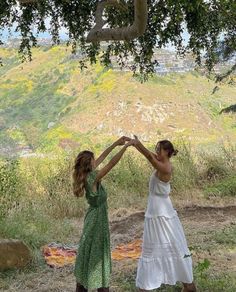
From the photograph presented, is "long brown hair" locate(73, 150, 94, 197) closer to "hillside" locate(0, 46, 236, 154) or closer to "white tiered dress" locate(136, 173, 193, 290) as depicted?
"white tiered dress" locate(136, 173, 193, 290)

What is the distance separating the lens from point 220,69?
17.2 meters

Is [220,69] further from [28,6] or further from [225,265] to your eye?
[225,265]

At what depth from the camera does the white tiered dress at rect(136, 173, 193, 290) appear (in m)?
4.49

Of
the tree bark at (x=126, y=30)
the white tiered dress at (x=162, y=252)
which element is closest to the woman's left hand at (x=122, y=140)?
the white tiered dress at (x=162, y=252)

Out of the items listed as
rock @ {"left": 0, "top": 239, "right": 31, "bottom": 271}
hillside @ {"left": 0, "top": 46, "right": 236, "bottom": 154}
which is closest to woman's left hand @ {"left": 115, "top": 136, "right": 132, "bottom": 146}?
rock @ {"left": 0, "top": 239, "right": 31, "bottom": 271}

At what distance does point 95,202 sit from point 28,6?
358cm

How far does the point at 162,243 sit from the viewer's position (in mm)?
4516

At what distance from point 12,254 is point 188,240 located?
8.05ft

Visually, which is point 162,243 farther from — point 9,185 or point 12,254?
point 9,185

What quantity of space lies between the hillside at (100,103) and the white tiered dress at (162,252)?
2826 centimetres

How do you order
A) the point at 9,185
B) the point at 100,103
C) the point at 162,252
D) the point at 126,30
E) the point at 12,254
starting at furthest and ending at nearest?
the point at 100,103 → the point at 9,185 → the point at 12,254 → the point at 162,252 → the point at 126,30

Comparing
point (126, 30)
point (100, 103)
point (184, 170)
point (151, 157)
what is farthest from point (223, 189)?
point (100, 103)

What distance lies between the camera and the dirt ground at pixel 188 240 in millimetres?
5539

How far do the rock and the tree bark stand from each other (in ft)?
9.27
